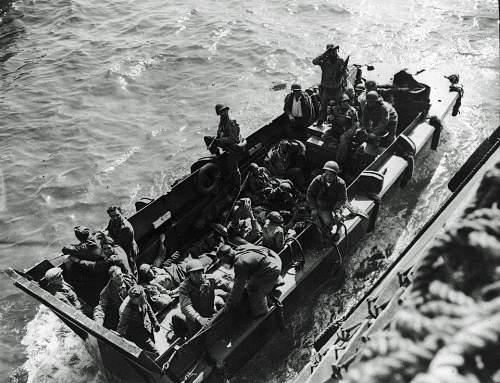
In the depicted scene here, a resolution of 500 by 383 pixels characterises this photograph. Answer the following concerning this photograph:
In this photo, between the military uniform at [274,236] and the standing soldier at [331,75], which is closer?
the military uniform at [274,236]

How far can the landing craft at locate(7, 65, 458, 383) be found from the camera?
5777mm

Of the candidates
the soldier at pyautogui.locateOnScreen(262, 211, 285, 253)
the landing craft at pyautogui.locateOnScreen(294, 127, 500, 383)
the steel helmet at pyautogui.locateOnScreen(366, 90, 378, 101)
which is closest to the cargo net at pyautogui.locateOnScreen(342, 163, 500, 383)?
the landing craft at pyautogui.locateOnScreen(294, 127, 500, 383)

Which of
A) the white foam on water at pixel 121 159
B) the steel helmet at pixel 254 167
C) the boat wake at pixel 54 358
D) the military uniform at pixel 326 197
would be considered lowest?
the boat wake at pixel 54 358

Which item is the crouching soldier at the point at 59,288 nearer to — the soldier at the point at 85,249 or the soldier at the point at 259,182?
the soldier at the point at 85,249

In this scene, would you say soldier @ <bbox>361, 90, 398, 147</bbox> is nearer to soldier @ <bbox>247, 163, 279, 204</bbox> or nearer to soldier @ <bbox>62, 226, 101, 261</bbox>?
soldier @ <bbox>247, 163, 279, 204</bbox>

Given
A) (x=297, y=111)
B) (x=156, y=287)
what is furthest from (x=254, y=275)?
(x=297, y=111)

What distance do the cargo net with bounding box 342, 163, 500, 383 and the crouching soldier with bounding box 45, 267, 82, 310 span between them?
18.7 feet

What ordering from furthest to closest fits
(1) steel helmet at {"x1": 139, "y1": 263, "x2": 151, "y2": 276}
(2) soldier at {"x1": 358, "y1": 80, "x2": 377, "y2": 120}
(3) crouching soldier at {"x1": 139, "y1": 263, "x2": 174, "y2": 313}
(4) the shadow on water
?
1. (4) the shadow on water
2. (2) soldier at {"x1": 358, "y1": 80, "x2": 377, "y2": 120}
3. (1) steel helmet at {"x1": 139, "y1": 263, "x2": 151, "y2": 276}
4. (3) crouching soldier at {"x1": 139, "y1": 263, "x2": 174, "y2": 313}

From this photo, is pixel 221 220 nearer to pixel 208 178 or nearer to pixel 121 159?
pixel 208 178

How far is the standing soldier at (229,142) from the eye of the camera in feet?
29.6

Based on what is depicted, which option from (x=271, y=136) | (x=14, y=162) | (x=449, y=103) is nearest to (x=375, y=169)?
(x=271, y=136)

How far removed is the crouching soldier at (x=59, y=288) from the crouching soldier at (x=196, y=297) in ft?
5.66

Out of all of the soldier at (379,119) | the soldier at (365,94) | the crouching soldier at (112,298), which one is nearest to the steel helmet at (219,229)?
the crouching soldier at (112,298)

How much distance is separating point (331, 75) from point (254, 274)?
230 inches
